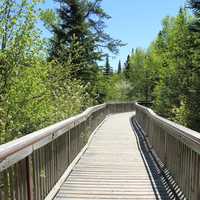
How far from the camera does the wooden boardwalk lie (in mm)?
4621

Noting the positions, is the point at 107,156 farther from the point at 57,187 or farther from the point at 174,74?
the point at 174,74

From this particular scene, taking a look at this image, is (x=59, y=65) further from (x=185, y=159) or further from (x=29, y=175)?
(x=29, y=175)

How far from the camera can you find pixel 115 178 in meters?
5.52

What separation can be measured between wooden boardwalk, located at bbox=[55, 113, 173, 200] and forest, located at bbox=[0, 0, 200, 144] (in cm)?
136

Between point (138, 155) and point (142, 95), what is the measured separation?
43.5 meters

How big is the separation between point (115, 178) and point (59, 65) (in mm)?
4794

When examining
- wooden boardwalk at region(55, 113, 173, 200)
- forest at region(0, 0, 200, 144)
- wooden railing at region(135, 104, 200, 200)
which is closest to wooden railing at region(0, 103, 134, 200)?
wooden boardwalk at region(55, 113, 173, 200)

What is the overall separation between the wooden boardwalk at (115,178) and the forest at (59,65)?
4.47 feet

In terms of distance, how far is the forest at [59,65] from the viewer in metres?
5.91

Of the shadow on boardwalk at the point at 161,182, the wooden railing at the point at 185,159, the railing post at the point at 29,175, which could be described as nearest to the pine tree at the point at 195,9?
the shadow on boardwalk at the point at 161,182

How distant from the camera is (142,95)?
2004 inches

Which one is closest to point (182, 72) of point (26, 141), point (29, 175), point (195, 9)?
point (195, 9)

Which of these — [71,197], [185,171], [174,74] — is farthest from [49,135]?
[174,74]

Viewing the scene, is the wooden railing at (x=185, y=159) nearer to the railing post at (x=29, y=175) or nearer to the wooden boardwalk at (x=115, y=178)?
the wooden boardwalk at (x=115, y=178)
